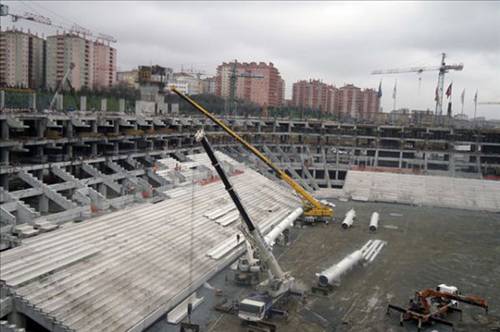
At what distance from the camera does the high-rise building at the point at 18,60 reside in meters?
74.2

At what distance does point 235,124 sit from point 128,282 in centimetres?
3816

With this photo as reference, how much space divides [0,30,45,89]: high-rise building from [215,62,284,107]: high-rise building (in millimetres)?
42996

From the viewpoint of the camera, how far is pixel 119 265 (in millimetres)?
17453

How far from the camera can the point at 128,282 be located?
659 inches

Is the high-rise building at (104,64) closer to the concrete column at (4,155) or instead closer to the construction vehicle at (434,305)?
the concrete column at (4,155)

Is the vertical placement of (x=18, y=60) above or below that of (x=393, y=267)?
above

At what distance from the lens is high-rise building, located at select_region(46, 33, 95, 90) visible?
7950 cm

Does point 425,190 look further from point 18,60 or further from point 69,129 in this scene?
point 18,60

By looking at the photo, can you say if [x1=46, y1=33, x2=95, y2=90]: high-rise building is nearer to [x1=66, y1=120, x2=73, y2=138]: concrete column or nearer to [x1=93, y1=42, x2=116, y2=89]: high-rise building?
[x1=93, y1=42, x2=116, y2=89]: high-rise building

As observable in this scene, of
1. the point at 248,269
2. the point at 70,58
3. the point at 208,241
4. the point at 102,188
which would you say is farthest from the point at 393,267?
the point at 70,58

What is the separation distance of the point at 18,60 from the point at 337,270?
7240 cm

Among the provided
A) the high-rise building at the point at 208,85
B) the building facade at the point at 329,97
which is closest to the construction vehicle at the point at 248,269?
the building facade at the point at 329,97

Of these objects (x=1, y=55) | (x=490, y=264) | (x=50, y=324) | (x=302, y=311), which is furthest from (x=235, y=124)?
(x=1, y=55)

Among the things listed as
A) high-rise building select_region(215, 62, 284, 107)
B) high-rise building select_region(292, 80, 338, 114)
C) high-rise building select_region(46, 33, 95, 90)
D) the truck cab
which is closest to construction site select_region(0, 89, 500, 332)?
the truck cab
